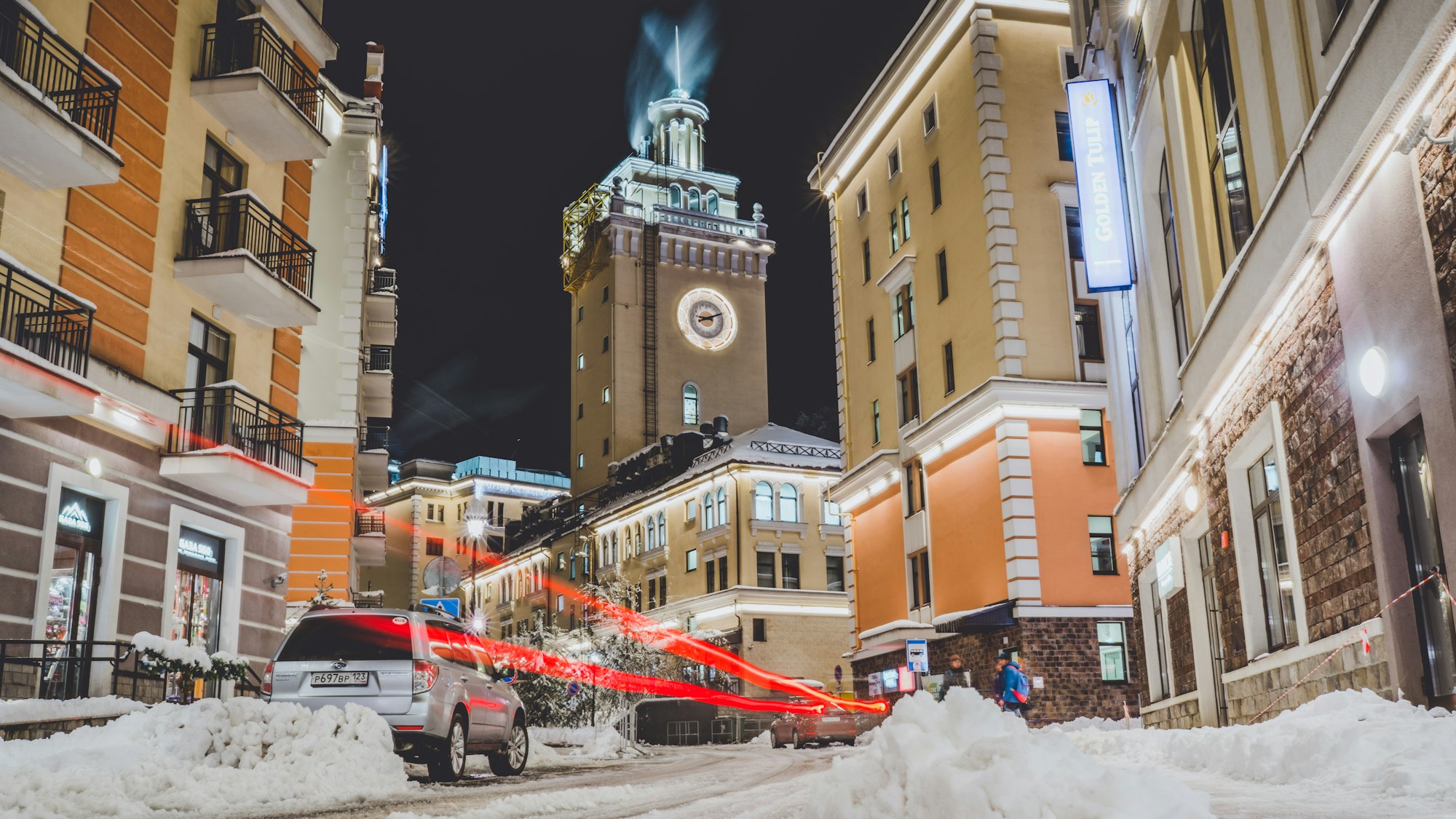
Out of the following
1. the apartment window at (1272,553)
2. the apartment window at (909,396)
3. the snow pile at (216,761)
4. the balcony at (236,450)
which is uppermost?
the apartment window at (909,396)

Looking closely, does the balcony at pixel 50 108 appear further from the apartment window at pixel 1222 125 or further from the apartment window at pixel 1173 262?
the apartment window at pixel 1173 262

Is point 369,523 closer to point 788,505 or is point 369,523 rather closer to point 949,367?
point 949,367

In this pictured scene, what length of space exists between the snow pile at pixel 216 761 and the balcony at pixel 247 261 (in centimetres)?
933

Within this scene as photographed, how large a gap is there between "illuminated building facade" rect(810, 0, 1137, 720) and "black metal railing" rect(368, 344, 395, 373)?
52.5ft

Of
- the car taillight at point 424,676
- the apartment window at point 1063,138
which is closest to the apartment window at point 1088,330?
the apartment window at point 1063,138

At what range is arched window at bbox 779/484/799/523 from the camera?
58094 mm

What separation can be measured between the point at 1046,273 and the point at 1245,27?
67.1ft

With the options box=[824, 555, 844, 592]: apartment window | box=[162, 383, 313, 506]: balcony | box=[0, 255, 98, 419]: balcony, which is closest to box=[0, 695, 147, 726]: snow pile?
box=[0, 255, 98, 419]: balcony

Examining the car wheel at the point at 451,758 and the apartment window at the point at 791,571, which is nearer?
the car wheel at the point at 451,758

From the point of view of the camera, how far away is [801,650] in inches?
2201

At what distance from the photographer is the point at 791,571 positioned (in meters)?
57.8

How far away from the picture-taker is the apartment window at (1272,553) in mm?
13617

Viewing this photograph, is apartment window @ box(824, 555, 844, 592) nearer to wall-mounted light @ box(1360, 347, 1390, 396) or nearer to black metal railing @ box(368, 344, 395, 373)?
black metal railing @ box(368, 344, 395, 373)

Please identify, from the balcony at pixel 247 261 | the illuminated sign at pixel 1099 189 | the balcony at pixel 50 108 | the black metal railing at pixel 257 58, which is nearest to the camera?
the balcony at pixel 50 108
